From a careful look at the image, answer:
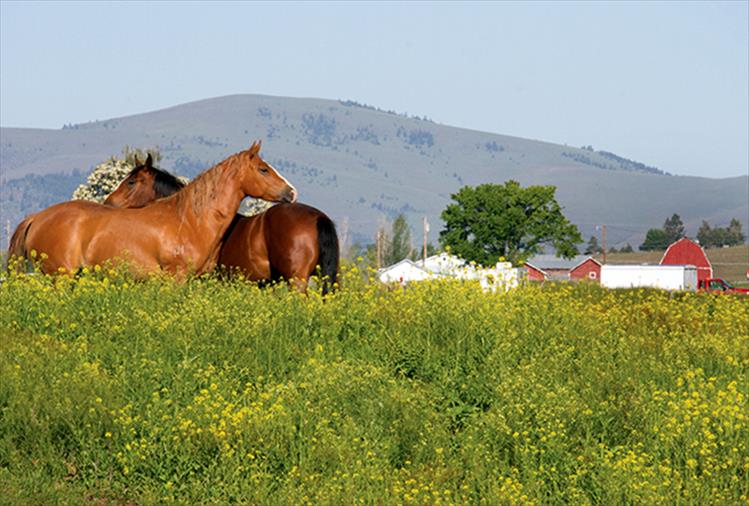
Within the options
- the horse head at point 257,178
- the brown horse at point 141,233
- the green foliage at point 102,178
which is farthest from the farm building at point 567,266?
the brown horse at point 141,233

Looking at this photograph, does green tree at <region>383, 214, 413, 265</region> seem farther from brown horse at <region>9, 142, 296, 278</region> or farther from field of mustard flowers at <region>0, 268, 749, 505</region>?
field of mustard flowers at <region>0, 268, 749, 505</region>

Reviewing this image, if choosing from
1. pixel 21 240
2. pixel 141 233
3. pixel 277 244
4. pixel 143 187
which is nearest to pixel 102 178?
pixel 143 187

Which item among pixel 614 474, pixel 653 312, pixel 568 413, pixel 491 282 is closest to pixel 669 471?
pixel 614 474

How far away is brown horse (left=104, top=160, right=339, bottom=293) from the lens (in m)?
18.6

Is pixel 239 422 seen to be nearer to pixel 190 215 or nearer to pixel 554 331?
pixel 554 331

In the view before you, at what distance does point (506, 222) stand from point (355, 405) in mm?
111884

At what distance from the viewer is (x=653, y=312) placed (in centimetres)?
1642

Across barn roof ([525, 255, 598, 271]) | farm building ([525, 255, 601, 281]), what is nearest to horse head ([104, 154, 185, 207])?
farm building ([525, 255, 601, 281])

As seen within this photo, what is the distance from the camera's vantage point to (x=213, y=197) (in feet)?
54.6

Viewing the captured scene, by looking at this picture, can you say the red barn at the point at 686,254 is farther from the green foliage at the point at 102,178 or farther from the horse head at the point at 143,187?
the horse head at the point at 143,187

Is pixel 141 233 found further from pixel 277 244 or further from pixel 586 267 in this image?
pixel 586 267

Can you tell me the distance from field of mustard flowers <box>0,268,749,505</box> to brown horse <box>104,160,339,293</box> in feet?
15.5

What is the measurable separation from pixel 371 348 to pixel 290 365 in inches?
41.5

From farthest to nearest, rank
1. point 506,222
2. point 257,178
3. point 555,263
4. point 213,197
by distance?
point 555,263 < point 506,222 < point 257,178 < point 213,197
